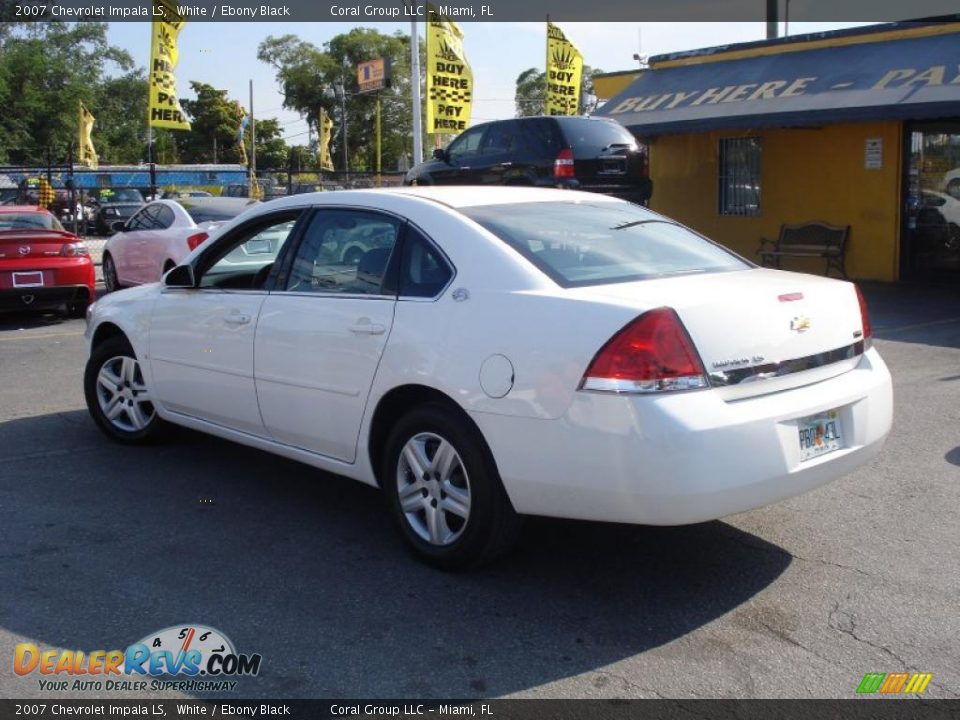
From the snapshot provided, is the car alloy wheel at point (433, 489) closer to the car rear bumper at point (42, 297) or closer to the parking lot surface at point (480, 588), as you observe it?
the parking lot surface at point (480, 588)

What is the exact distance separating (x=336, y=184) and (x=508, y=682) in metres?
24.7

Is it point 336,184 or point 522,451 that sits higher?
point 336,184

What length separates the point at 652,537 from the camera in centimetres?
498

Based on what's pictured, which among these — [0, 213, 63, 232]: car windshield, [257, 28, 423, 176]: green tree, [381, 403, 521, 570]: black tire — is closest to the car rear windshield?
[381, 403, 521, 570]: black tire

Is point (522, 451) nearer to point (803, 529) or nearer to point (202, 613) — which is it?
point (202, 613)

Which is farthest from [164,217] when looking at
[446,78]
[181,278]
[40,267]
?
[181,278]

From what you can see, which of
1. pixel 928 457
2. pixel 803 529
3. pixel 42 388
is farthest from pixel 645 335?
pixel 42 388

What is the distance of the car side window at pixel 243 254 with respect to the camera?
18.8ft

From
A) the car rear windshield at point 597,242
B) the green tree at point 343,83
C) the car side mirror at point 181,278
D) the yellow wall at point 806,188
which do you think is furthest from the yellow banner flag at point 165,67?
the green tree at point 343,83

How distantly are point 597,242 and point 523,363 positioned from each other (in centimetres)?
102

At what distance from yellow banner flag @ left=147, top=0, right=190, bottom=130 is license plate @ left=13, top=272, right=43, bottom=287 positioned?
7.83 m

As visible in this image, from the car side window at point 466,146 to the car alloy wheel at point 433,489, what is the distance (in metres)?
12.0

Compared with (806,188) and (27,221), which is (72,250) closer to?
(27,221)

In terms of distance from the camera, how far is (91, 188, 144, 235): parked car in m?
32.5
